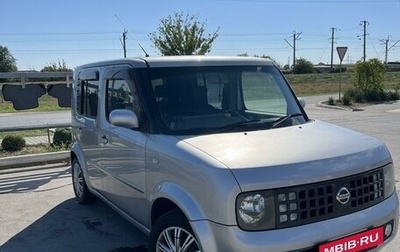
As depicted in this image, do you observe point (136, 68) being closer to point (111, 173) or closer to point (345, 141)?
point (111, 173)

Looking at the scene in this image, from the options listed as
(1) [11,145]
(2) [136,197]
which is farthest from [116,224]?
(1) [11,145]

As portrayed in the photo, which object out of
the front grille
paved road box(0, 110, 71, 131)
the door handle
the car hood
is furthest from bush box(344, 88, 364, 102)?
the front grille

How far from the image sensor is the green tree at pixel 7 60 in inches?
2872

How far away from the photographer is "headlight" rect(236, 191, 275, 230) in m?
2.72

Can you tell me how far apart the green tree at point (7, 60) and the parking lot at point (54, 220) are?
232 ft

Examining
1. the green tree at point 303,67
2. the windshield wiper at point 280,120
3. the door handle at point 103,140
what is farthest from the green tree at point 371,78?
the green tree at point 303,67

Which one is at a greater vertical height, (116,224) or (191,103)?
(191,103)

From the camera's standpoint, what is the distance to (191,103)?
3785 mm

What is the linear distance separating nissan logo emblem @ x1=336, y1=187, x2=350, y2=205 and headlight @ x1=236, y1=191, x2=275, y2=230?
1.67ft

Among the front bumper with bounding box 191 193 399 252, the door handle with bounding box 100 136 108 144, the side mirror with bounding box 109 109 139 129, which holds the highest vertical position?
the side mirror with bounding box 109 109 139 129

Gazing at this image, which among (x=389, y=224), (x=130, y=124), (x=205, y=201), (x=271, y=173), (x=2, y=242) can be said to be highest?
(x=130, y=124)

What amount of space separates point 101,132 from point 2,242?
1612mm

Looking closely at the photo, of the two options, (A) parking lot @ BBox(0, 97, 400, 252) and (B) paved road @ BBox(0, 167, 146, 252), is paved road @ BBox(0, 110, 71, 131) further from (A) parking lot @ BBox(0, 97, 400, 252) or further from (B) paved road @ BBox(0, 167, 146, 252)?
(B) paved road @ BBox(0, 167, 146, 252)

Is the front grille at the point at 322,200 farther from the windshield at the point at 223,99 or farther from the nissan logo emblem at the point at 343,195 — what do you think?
the windshield at the point at 223,99
